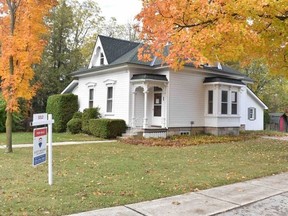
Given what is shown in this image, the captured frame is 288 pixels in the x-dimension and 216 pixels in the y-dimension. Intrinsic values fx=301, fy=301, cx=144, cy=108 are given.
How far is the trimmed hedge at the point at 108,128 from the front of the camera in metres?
17.8

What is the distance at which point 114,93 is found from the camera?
2005cm

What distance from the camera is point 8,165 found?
8.94 metres

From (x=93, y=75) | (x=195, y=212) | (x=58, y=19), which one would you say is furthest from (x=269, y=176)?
(x=58, y=19)

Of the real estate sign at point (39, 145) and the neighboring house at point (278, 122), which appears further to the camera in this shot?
the neighboring house at point (278, 122)

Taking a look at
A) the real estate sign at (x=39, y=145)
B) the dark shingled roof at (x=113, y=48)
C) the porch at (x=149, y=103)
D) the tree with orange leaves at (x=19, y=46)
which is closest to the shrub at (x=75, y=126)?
the porch at (x=149, y=103)

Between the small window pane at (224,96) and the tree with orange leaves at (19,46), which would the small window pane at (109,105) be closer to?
the small window pane at (224,96)

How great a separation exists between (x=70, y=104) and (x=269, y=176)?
18.2 meters

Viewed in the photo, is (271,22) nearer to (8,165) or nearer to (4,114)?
(8,165)

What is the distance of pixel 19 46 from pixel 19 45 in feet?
0.12

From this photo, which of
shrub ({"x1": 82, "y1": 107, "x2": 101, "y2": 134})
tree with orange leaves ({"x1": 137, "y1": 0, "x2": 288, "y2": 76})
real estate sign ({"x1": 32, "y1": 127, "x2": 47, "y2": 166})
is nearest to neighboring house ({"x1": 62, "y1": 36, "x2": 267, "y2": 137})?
shrub ({"x1": 82, "y1": 107, "x2": 101, "y2": 134})

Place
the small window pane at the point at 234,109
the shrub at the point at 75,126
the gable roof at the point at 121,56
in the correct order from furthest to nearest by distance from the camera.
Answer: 1. the small window pane at the point at 234,109
2. the shrub at the point at 75,126
3. the gable roof at the point at 121,56

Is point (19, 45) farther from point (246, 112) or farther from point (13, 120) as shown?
point (246, 112)

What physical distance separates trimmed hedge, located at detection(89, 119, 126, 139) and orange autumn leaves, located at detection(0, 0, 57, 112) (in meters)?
6.72

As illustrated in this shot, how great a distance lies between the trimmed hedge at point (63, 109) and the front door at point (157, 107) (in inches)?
295
